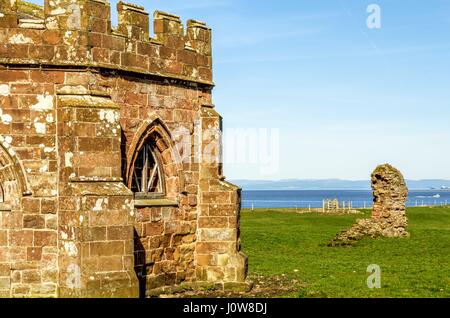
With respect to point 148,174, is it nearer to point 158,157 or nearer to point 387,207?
point 158,157

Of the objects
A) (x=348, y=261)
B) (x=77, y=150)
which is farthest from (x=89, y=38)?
(x=348, y=261)

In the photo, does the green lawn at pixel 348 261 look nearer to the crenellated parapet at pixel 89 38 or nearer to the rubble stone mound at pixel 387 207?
the rubble stone mound at pixel 387 207

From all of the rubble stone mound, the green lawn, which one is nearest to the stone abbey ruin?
the green lawn

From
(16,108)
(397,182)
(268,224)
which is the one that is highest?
(16,108)

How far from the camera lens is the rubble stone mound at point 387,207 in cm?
3022

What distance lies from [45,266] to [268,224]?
27918 millimetres

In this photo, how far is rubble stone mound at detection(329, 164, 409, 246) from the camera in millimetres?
30217

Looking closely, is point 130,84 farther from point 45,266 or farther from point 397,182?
point 397,182

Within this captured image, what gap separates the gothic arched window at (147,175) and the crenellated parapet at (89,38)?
1.69 metres

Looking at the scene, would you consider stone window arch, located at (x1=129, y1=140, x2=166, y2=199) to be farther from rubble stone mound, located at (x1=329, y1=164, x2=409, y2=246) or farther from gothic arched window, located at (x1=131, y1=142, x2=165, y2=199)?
rubble stone mound, located at (x1=329, y1=164, x2=409, y2=246)

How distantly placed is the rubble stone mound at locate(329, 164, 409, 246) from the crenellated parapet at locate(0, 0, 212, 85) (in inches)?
695

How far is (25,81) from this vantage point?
12344 mm
